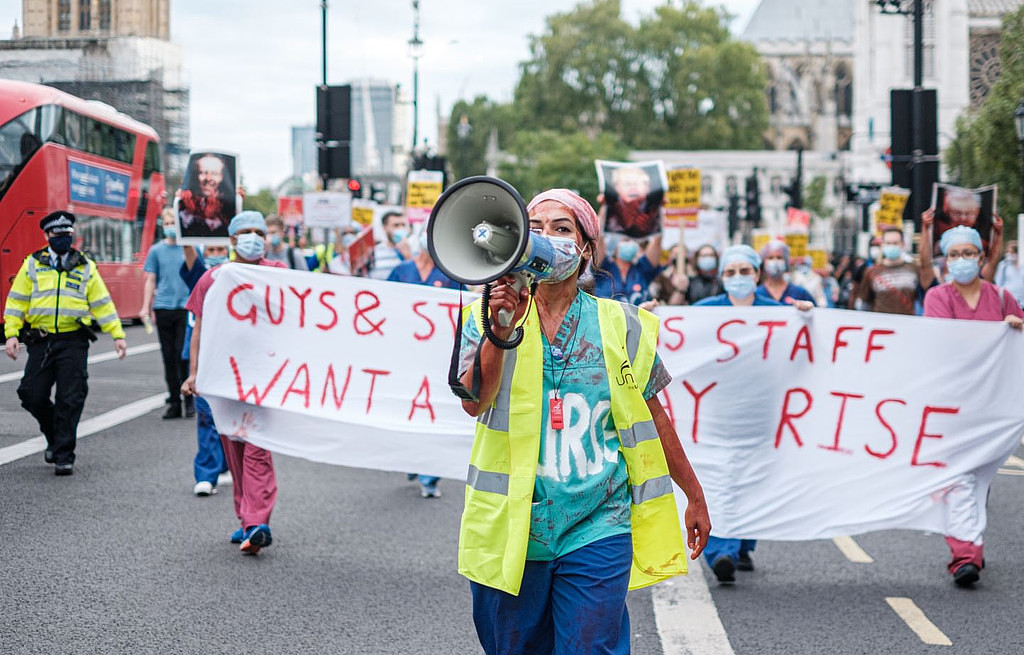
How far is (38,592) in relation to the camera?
225 inches

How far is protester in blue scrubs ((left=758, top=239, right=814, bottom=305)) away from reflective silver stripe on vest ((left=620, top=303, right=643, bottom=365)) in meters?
3.83

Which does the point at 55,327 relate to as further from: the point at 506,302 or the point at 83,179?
the point at 83,179

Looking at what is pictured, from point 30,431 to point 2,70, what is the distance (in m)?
3.04

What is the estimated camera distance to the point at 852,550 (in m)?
7.19

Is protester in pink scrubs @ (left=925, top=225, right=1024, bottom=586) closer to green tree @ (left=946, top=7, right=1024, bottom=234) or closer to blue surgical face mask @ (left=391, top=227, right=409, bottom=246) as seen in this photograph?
blue surgical face mask @ (left=391, top=227, right=409, bottom=246)

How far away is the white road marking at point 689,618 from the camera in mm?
5141

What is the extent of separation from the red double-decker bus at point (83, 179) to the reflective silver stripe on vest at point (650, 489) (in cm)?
858

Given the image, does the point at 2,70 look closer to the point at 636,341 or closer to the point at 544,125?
the point at 636,341

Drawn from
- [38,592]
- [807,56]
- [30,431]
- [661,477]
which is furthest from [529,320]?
[807,56]

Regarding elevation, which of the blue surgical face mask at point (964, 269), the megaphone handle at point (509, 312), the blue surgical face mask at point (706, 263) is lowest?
the megaphone handle at point (509, 312)

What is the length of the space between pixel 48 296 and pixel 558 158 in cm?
7876

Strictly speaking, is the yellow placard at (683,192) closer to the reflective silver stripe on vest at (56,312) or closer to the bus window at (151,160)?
the reflective silver stripe on vest at (56,312)

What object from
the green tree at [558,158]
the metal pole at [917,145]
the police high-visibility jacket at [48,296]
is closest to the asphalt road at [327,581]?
the police high-visibility jacket at [48,296]

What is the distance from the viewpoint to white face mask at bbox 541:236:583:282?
3145 mm
